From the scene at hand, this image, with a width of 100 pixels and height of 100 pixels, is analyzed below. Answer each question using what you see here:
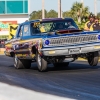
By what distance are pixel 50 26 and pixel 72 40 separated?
182 cm

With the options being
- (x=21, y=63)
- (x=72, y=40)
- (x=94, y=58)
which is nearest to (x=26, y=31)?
(x=21, y=63)

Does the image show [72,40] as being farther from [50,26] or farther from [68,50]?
[50,26]

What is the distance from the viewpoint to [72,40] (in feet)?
44.7

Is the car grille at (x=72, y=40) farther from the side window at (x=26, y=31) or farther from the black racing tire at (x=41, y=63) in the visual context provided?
the side window at (x=26, y=31)

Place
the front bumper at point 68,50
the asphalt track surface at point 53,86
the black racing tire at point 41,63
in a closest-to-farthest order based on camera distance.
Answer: the asphalt track surface at point 53,86 < the front bumper at point 68,50 < the black racing tire at point 41,63

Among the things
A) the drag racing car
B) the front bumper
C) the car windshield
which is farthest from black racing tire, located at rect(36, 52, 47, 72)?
the car windshield

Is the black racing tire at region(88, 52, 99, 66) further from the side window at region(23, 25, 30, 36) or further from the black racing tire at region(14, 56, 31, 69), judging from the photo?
the black racing tire at region(14, 56, 31, 69)

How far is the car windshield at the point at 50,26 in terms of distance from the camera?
595 inches

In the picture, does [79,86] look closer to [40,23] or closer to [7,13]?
[40,23]

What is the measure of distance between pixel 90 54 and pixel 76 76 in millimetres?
1997

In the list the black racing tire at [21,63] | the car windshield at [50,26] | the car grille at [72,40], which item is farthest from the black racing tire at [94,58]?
the black racing tire at [21,63]

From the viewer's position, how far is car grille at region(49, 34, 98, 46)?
13.5 meters

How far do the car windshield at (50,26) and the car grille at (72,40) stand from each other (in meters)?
1.49

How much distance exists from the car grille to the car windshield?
1.49 metres
